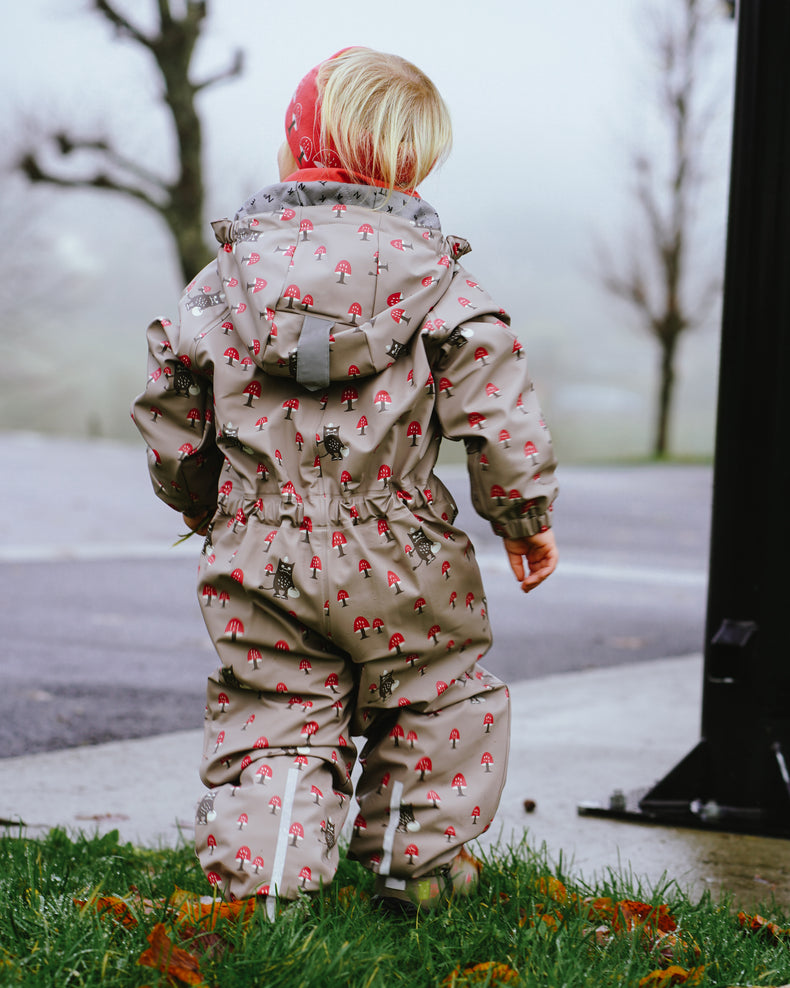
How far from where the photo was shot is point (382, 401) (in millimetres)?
2311

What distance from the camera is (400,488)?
2.35 metres

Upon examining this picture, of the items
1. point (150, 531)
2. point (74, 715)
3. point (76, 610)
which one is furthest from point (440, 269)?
point (150, 531)

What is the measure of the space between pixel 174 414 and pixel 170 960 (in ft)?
3.50

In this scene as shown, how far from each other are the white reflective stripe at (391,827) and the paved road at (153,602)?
74.1 inches

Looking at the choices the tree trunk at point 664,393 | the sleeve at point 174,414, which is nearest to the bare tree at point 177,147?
the tree trunk at point 664,393

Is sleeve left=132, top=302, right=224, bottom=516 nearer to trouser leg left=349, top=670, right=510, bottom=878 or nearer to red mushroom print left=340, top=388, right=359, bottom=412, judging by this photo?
red mushroom print left=340, top=388, right=359, bottom=412

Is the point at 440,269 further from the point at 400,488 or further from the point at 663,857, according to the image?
the point at 663,857

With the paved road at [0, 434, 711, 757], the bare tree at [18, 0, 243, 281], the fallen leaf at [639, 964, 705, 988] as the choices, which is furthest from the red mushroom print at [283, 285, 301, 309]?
the bare tree at [18, 0, 243, 281]

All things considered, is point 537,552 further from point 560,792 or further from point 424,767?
point 560,792

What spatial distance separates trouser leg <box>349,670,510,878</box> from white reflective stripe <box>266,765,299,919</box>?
24 centimetres

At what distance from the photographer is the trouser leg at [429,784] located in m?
2.37

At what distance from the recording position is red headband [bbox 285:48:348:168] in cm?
241

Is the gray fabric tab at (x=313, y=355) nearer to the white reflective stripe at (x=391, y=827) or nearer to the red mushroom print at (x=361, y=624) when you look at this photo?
the red mushroom print at (x=361, y=624)

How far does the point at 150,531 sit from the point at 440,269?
8.74 meters
